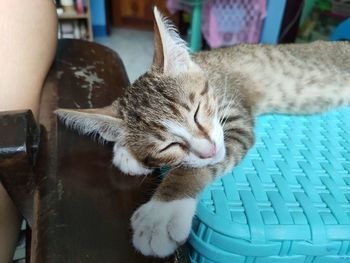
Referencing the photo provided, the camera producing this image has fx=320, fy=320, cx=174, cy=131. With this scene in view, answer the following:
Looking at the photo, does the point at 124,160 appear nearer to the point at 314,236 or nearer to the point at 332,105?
the point at 314,236

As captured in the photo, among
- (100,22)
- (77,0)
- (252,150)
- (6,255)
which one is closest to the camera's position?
(6,255)

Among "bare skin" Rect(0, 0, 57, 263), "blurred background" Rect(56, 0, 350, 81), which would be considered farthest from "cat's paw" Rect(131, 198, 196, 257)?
"blurred background" Rect(56, 0, 350, 81)

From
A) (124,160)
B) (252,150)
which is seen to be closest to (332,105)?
(252,150)

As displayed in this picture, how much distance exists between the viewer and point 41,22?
0.77 meters

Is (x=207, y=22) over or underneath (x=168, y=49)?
underneath

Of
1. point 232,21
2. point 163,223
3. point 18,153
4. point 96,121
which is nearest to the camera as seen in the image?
point 18,153

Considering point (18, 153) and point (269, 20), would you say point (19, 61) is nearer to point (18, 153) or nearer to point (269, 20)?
point (18, 153)

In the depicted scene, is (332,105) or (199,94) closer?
(199,94)

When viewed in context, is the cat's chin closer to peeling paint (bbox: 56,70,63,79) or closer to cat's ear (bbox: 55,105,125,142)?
cat's ear (bbox: 55,105,125,142)

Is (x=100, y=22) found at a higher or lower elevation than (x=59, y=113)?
lower

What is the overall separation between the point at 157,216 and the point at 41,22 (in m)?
0.55

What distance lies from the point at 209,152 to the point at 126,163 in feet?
0.54

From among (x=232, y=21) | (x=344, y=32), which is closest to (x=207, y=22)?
(x=232, y=21)

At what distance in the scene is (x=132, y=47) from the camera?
266 centimetres
